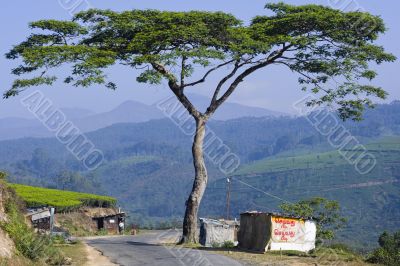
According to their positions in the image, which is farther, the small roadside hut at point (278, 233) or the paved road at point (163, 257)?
the small roadside hut at point (278, 233)

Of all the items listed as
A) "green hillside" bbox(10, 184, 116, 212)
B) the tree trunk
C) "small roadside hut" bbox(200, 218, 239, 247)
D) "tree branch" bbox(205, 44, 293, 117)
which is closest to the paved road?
the tree trunk

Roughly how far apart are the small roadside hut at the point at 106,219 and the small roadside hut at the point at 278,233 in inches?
2015

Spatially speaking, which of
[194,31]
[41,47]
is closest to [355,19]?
[194,31]

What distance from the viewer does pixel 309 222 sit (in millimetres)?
36812

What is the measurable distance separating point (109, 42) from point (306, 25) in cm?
1170

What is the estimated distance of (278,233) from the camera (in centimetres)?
3553

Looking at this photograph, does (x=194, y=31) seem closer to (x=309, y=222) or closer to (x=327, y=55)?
(x=327, y=55)

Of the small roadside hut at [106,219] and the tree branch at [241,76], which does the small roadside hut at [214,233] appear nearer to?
Answer: the tree branch at [241,76]

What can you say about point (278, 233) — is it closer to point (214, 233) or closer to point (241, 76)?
point (214, 233)

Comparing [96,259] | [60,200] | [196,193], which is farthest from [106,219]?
[96,259]

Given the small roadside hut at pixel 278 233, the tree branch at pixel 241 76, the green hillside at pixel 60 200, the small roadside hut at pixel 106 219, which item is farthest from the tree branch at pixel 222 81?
the small roadside hut at pixel 106 219

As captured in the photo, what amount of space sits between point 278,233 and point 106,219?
57.2 metres

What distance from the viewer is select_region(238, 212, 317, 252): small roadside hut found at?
35.4m

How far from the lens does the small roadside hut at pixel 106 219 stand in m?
87.1
